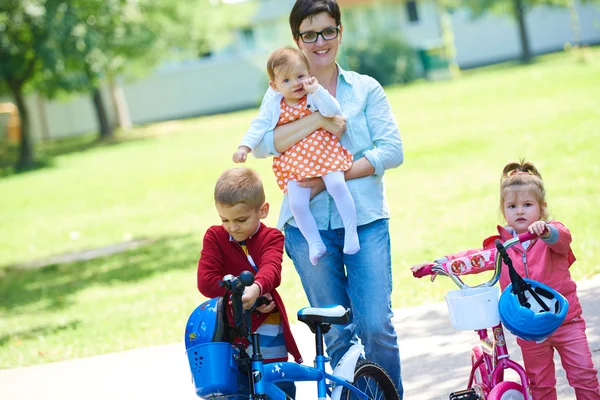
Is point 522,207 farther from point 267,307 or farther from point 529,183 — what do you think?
point 267,307

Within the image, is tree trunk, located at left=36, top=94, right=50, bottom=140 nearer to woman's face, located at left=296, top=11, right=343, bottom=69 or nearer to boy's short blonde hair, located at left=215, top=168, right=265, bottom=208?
woman's face, located at left=296, top=11, right=343, bottom=69

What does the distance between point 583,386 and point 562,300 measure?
24.8 inches

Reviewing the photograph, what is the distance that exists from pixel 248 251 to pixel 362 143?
756 mm

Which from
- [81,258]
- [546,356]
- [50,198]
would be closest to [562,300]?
[546,356]

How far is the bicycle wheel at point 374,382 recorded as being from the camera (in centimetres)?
418

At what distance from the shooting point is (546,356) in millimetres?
4324

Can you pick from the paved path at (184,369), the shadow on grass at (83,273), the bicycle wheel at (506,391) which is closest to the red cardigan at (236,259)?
the bicycle wheel at (506,391)

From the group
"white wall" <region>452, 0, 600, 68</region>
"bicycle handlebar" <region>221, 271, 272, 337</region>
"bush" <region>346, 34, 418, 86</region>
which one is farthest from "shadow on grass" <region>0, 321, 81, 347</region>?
"white wall" <region>452, 0, 600, 68</region>

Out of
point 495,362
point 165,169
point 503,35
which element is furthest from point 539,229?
point 503,35

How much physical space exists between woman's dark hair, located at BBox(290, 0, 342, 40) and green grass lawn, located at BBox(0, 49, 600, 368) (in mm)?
1303

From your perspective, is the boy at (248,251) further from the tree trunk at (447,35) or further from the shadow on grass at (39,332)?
the tree trunk at (447,35)

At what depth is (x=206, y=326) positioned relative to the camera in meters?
3.61

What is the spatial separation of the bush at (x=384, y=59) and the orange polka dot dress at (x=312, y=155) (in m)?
34.5

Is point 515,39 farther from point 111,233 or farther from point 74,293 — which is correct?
point 74,293
